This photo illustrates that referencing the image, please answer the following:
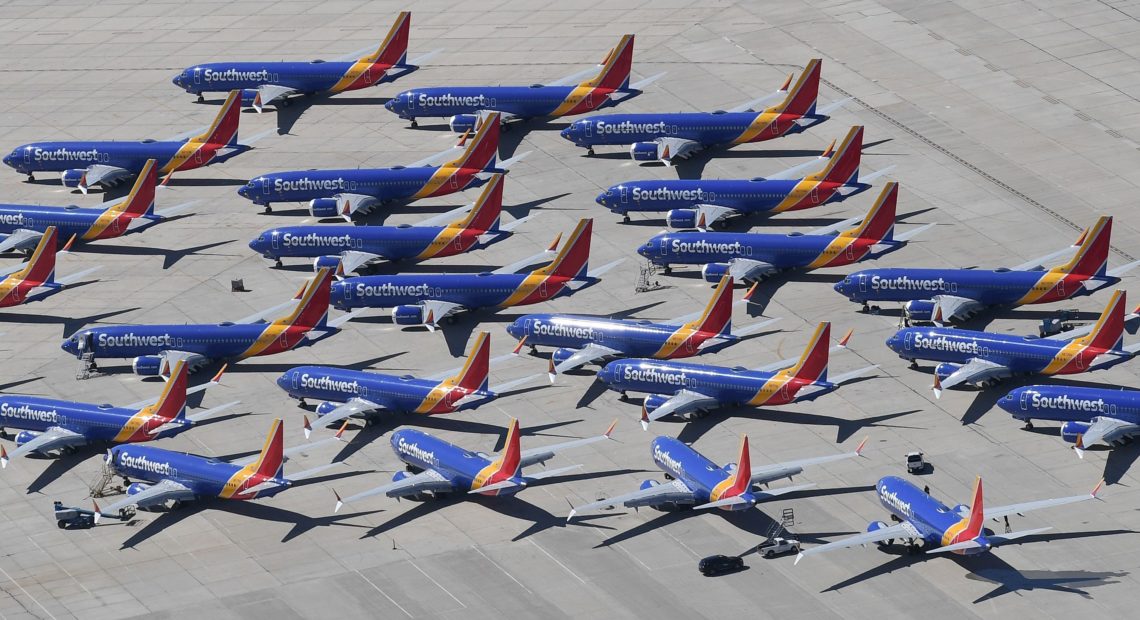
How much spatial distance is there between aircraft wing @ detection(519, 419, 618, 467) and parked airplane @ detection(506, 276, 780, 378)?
1122 cm

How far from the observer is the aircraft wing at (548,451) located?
162 metres

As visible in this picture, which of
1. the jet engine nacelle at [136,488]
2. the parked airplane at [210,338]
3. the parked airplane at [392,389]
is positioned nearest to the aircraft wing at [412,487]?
the parked airplane at [392,389]

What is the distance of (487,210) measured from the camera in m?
193

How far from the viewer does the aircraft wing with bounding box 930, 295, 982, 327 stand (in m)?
179

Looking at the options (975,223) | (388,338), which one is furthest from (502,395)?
(975,223)

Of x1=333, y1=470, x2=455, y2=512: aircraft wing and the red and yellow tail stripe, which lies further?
x1=333, y1=470, x2=455, y2=512: aircraft wing

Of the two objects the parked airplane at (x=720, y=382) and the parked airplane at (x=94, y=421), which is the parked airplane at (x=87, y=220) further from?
the parked airplane at (x=720, y=382)

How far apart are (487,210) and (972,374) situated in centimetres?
→ 4203

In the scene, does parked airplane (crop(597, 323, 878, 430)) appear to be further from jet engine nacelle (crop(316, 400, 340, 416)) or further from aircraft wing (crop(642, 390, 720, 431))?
jet engine nacelle (crop(316, 400, 340, 416))

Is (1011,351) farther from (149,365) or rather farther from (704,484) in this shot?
(149,365)

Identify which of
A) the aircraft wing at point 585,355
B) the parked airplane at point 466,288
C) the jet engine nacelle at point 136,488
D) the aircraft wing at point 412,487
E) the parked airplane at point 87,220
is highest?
the parked airplane at point 87,220

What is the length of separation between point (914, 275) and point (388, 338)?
3814 cm

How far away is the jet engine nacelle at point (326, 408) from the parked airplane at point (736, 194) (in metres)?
35.5

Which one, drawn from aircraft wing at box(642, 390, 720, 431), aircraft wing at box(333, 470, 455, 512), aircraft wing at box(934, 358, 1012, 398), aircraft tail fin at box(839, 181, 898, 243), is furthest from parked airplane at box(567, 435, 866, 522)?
aircraft tail fin at box(839, 181, 898, 243)
